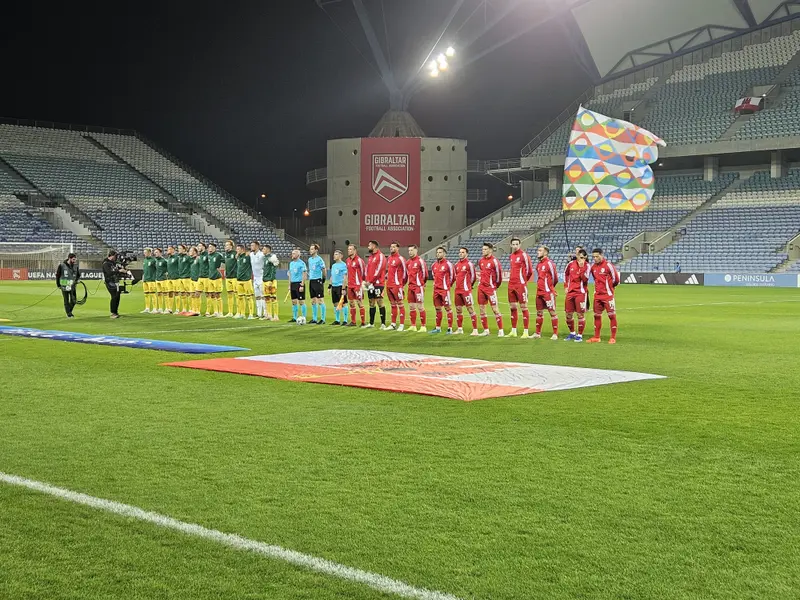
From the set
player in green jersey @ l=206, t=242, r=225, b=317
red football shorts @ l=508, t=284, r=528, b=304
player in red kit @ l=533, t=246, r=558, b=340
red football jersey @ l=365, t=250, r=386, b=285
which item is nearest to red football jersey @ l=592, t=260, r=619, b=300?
player in red kit @ l=533, t=246, r=558, b=340

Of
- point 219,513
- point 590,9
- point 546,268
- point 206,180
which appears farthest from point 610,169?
point 206,180

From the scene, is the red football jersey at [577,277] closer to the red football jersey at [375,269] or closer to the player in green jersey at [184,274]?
the red football jersey at [375,269]

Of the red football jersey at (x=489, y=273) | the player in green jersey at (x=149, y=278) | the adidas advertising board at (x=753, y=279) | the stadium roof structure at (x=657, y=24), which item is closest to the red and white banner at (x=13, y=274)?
the player in green jersey at (x=149, y=278)

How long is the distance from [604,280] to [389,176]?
159 feet

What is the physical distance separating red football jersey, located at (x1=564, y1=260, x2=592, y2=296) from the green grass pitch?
560 cm

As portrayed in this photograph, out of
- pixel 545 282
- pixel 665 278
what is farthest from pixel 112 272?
pixel 665 278

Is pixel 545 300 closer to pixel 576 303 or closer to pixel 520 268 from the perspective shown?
pixel 576 303

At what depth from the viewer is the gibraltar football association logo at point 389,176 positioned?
6375 cm

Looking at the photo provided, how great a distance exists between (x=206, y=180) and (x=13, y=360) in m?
60.2

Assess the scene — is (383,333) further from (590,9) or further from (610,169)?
(590,9)

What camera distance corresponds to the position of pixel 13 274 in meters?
51.1

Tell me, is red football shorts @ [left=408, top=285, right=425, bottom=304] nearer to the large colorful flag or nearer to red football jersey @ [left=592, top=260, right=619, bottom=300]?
the large colorful flag

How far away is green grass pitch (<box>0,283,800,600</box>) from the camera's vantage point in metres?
3.98

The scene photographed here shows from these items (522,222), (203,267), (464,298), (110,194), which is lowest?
(464,298)
